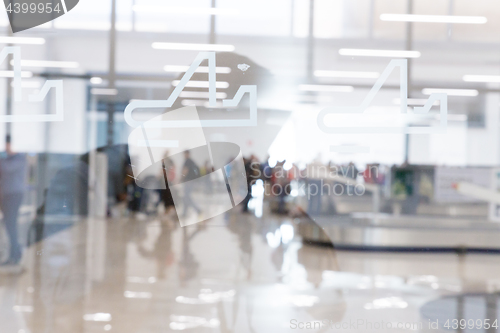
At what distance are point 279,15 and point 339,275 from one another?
216cm

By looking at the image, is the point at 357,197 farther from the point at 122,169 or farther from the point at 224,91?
the point at 122,169

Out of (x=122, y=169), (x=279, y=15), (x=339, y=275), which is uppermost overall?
(x=279, y=15)

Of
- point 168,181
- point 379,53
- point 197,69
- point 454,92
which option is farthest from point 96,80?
point 454,92

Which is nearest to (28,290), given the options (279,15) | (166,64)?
(166,64)

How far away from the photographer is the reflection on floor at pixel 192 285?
312 cm

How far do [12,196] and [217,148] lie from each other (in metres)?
1.74

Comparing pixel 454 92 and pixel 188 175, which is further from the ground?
pixel 454 92

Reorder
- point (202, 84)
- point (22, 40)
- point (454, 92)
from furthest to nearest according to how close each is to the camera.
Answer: point (454, 92)
point (22, 40)
point (202, 84)

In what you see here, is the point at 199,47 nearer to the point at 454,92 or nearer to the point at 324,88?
the point at 324,88

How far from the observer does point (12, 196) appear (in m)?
3.39

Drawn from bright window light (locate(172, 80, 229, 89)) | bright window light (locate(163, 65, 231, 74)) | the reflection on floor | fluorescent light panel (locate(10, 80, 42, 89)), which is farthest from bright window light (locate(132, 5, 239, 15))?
the reflection on floor

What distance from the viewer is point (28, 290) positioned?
3412 millimetres

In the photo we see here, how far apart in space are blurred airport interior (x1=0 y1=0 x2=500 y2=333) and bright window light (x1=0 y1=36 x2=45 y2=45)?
0.03ft

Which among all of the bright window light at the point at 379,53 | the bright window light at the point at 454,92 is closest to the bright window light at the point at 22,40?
the bright window light at the point at 379,53
